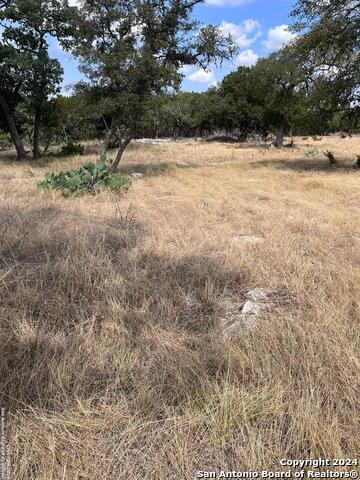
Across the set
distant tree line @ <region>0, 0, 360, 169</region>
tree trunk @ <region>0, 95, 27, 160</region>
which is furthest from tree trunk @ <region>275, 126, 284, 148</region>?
tree trunk @ <region>0, 95, 27, 160</region>

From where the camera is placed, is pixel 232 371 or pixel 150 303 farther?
pixel 150 303

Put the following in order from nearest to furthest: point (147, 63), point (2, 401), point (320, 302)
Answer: point (2, 401) → point (320, 302) → point (147, 63)

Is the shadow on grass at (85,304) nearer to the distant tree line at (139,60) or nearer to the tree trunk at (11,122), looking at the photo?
the distant tree line at (139,60)

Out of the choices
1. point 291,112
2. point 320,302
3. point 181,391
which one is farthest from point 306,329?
point 291,112

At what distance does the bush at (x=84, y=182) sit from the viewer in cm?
755

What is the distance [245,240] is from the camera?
4.65 meters

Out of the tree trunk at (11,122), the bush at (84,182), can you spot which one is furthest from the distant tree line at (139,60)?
the bush at (84,182)

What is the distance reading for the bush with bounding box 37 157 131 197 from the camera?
7.55 m

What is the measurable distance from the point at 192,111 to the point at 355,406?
44.3 metres

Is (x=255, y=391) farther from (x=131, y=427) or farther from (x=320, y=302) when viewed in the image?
(x=320, y=302)

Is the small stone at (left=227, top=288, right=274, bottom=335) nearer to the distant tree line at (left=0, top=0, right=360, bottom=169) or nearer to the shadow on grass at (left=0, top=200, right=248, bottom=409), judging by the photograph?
the shadow on grass at (left=0, top=200, right=248, bottom=409)

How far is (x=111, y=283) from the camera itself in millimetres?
3209

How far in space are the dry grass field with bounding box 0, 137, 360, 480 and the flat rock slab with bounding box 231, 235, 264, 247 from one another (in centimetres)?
12

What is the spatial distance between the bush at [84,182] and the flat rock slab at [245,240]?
390 centimetres
